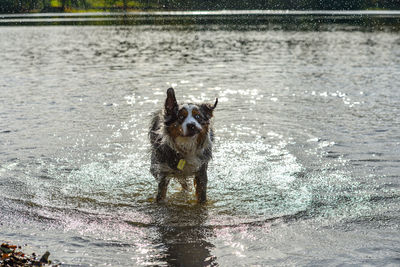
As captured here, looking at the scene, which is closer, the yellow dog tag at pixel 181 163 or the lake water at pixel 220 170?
the lake water at pixel 220 170

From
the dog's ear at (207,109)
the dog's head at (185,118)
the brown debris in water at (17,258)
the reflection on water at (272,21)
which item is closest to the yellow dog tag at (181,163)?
the dog's head at (185,118)

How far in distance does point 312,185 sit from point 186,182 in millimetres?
2276

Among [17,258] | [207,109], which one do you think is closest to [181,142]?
[207,109]

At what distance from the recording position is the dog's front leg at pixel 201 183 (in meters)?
8.12

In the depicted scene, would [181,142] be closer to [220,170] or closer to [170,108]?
[170,108]

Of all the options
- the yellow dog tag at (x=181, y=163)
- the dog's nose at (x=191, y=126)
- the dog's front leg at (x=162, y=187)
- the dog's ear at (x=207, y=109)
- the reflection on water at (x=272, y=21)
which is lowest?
the dog's front leg at (x=162, y=187)

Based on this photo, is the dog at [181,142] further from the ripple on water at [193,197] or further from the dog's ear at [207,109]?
the ripple on water at [193,197]

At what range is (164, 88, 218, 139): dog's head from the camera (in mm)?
7207

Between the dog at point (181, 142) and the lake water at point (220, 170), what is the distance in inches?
23.3

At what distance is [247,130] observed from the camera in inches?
501

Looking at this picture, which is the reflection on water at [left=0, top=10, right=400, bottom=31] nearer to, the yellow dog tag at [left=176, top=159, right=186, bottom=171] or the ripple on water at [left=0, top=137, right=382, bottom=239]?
the ripple on water at [left=0, top=137, right=382, bottom=239]

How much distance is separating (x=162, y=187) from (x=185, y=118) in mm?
1658

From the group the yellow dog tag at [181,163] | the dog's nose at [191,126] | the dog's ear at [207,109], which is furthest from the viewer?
the yellow dog tag at [181,163]

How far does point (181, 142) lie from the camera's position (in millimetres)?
7652
